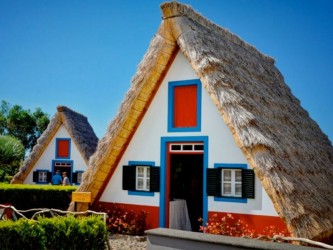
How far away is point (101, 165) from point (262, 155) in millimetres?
4829

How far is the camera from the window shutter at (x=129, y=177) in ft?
37.1

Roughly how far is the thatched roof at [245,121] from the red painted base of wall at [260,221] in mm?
889

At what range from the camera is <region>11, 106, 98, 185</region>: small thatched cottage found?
71.3 feet

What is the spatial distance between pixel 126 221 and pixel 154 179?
1.39 metres

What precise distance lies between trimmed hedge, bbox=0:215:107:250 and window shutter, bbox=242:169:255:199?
141 inches

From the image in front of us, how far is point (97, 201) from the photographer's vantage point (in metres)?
12.0

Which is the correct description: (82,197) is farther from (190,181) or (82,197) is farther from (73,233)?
(73,233)

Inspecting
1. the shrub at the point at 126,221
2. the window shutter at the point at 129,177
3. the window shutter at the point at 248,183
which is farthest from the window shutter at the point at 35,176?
the window shutter at the point at 248,183

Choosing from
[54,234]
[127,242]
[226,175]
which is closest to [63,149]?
[127,242]

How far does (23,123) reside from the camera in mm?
40156

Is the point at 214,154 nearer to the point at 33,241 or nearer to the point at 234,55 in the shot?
the point at 234,55

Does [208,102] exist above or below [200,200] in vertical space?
above

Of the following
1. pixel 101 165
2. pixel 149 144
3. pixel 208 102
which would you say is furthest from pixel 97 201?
pixel 208 102

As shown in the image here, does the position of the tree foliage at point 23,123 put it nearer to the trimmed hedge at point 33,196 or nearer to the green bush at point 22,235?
the trimmed hedge at point 33,196
